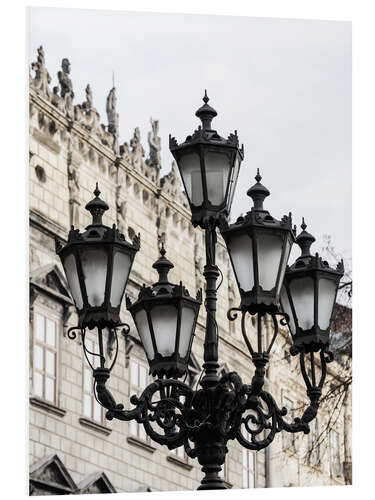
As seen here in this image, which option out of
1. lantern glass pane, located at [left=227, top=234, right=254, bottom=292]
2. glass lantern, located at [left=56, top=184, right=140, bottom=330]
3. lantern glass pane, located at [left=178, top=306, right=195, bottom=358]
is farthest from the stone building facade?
lantern glass pane, located at [left=227, top=234, right=254, bottom=292]

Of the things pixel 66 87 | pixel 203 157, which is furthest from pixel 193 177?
pixel 66 87

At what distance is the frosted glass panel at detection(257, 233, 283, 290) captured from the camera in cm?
589

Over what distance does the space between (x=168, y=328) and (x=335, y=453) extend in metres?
4.79

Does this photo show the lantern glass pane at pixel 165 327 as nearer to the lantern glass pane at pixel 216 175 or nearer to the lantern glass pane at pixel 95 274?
the lantern glass pane at pixel 95 274

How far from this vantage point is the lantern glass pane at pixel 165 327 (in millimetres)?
6191

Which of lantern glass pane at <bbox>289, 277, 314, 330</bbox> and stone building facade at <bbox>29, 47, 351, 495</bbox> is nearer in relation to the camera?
lantern glass pane at <bbox>289, 277, 314, 330</bbox>

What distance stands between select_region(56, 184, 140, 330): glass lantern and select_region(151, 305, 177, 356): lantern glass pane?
231 mm

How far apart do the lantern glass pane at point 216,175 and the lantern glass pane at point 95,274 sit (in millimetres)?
574

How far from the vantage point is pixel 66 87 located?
35.2 feet

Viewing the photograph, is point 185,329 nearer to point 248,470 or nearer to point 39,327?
point 39,327

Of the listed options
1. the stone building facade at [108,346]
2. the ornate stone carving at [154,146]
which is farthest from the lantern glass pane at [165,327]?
the ornate stone carving at [154,146]

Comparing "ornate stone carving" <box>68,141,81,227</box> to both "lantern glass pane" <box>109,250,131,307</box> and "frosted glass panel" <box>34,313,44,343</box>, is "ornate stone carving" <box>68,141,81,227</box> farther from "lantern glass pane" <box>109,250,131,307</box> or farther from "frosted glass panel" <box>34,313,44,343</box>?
"lantern glass pane" <box>109,250,131,307</box>
